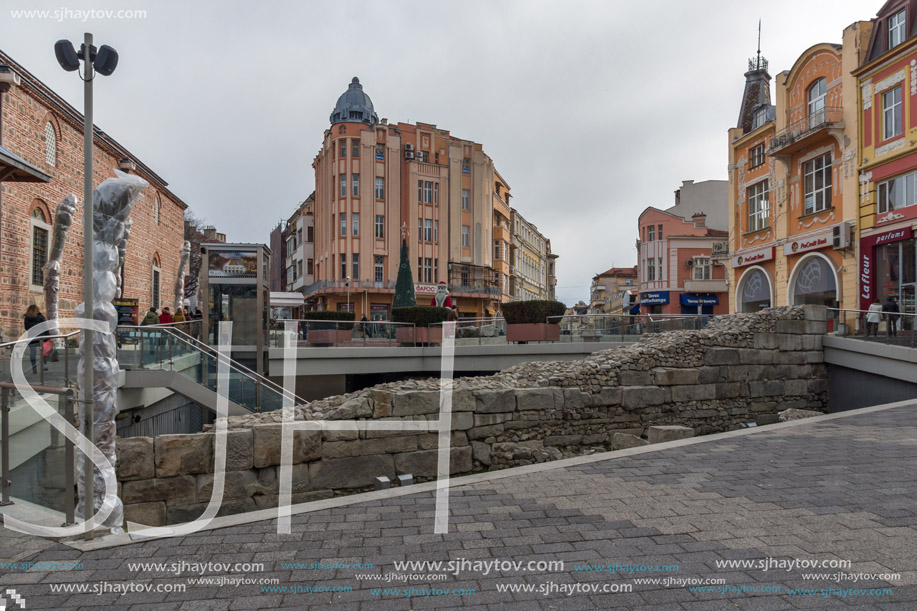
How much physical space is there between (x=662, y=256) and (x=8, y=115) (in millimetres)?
42438

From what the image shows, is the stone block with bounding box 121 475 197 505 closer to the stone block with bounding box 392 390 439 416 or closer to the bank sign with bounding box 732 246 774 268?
the stone block with bounding box 392 390 439 416

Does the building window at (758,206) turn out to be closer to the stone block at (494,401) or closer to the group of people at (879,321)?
the group of people at (879,321)

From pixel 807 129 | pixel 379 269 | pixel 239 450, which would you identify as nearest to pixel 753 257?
pixel 807 129

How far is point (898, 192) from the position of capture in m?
19.8

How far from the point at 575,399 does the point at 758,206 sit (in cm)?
2193

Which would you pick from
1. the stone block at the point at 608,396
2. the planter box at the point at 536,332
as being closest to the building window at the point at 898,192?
the planter box at the point at 536,332

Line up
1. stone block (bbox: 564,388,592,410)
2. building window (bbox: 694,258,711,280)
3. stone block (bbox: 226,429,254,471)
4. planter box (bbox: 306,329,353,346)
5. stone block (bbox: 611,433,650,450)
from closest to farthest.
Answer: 1. stone block (bbox: 226,429,254,471)
2. stone block (bbox: 611,433,650,450)
3. stone block (bbox: 564,388,592,410)
4. planter box (bbox: 306,329,353,346)
5. building window (bbox: 694,258,711,280)

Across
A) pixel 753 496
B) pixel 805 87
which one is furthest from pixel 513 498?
pixel 805 87

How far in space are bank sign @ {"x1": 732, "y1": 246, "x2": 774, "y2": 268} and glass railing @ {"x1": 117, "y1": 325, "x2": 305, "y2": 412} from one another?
23.4 m

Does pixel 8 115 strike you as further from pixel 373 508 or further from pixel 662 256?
pixel 662 256

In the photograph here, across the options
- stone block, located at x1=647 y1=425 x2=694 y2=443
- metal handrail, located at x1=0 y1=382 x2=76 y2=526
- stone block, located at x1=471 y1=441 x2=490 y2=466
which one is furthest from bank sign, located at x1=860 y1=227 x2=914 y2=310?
metal handrail, located at x1=0 y1=382 x2=76 y2=526

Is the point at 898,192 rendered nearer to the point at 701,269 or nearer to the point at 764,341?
the point at 764,341

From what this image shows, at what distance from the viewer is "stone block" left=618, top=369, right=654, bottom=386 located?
41.0ft

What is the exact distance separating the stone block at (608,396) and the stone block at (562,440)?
2.68 ft
